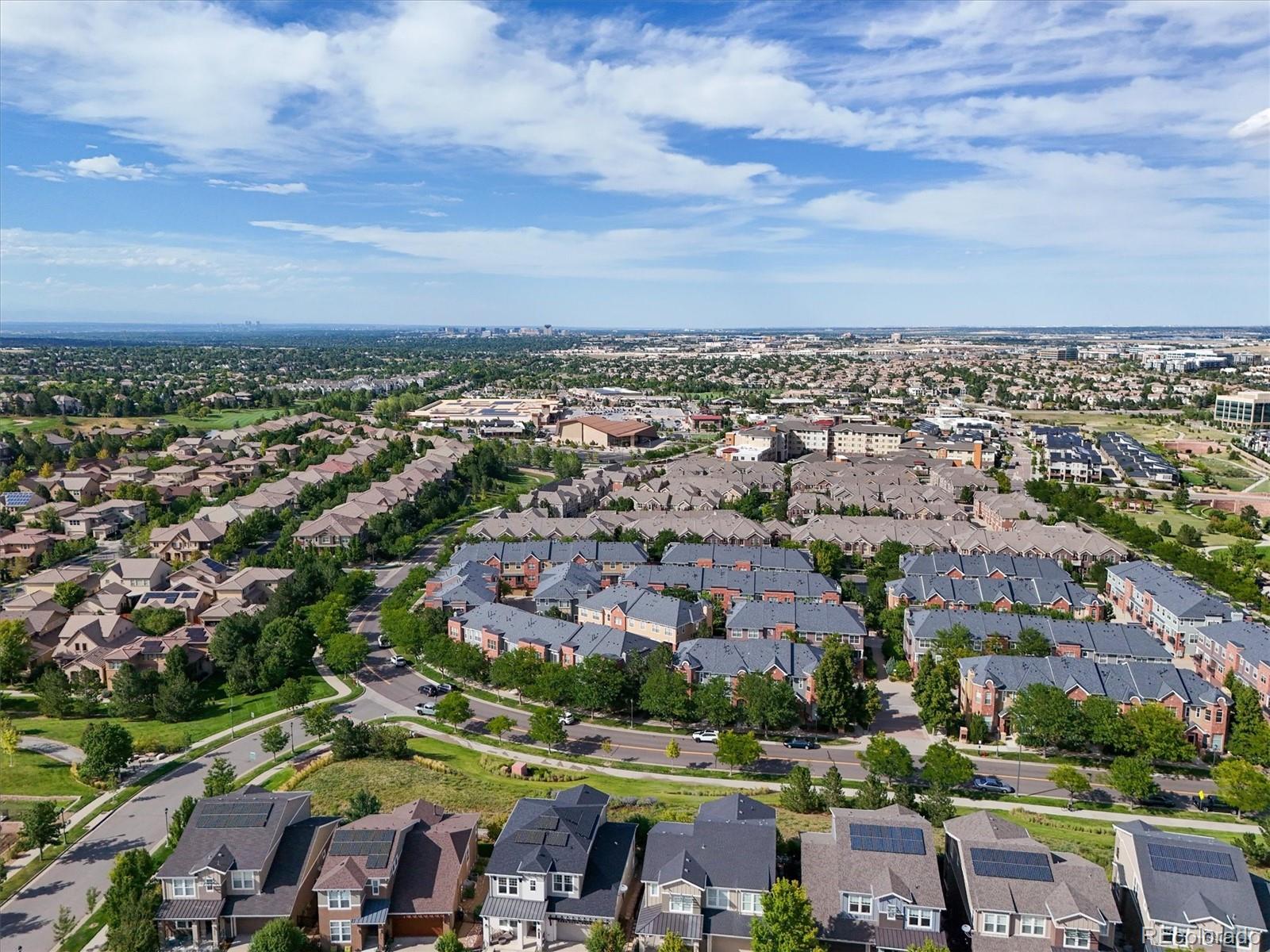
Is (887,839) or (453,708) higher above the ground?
(887,839)

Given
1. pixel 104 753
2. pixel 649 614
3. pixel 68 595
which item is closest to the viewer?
pixel 104 753

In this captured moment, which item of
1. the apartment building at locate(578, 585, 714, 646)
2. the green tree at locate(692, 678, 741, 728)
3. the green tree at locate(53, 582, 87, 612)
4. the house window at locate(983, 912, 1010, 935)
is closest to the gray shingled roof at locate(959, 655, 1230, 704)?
the green tree at locate(692, 678, 741, 728)

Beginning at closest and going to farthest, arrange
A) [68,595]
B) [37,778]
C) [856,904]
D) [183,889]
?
[856,904]
[183,889]
[37,778]
[68,595]

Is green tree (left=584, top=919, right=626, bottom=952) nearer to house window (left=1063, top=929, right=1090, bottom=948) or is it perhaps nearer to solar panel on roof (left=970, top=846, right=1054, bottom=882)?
solar panel on roof (left=970, top=846, right=1054, bottom=882)

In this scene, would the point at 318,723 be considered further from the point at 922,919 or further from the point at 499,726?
the point at 922,919

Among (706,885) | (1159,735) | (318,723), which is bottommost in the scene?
(318,723)

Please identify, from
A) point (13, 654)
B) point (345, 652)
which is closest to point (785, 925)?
point (345, 652)

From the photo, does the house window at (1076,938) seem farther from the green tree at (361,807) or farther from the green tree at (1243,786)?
the green tree at (361,807)

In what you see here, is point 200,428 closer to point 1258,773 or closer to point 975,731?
point 975,731

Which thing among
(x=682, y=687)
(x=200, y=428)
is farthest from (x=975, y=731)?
(x=200, y=428)
